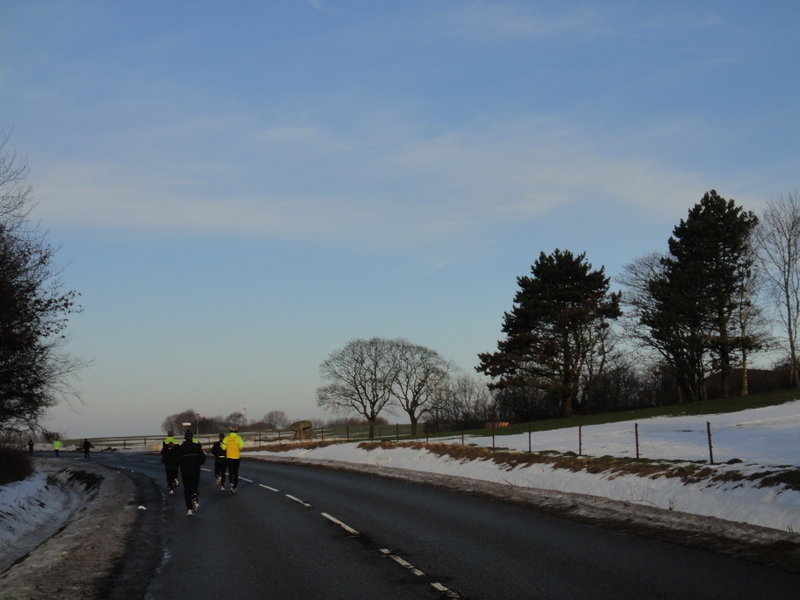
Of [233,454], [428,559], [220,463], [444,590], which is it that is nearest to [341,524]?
[428,559]

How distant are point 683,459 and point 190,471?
13293 millimetres

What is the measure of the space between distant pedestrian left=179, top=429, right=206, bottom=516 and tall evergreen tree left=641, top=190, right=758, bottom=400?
4676cm

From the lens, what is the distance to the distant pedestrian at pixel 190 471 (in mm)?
15273

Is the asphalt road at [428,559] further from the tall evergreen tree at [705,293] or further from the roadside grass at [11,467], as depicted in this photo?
the tall evergreen tree at [705,293]

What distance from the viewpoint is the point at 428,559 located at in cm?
930

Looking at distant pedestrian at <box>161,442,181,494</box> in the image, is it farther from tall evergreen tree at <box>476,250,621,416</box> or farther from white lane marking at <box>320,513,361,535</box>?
tall evergreen tree at <box>476,250,621,416</box>

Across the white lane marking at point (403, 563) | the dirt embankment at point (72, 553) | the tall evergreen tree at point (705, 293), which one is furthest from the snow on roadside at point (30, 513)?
the tall evergreen tree at point (705, 293)

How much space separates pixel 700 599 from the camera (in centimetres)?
690

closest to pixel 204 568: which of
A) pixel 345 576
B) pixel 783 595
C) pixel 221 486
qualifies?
pixel 345 576

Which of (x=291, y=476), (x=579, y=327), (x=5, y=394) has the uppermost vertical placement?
(x=579, y=327)

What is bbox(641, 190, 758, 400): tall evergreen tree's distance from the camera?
5391 centimetres

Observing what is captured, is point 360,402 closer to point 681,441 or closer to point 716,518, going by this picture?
point 681,441

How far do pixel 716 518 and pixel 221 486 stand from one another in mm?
14999

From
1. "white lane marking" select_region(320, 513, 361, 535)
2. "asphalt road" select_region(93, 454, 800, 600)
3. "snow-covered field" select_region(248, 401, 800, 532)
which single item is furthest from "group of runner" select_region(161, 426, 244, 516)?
"snow-covered field" select_region(248, 401, 800, 532)
